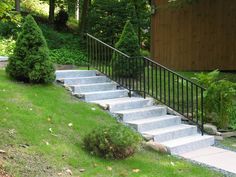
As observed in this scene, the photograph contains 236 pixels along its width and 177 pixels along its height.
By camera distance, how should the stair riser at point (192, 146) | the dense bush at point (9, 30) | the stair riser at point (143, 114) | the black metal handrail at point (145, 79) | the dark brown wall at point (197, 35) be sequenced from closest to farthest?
1. the stair riser at point (192, 146)
2. the stair riser at point (143, 114)
3. the black metal handrail at point (145, 79)
4. the dark brown wall at point (197, 35)
5. the dense bush at point (9, 30)

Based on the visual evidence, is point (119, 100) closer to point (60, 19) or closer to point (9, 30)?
point (9, 30)

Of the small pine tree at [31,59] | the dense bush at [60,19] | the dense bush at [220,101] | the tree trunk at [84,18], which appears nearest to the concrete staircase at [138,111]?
the dense bush at [220,101]

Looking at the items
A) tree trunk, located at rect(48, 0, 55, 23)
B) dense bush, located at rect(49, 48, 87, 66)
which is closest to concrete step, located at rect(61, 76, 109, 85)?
dense bush, located at rect(49, 48, 87, 66)

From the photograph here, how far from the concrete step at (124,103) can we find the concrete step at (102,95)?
0.18 m

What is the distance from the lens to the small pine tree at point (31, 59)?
8.88 meters

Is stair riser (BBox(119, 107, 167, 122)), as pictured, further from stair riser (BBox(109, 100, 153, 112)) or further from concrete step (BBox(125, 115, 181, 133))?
stair riser (BBox(109, 100, 153, 112))

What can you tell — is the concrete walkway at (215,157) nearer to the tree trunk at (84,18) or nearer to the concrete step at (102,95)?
the concrete step at (102,95)

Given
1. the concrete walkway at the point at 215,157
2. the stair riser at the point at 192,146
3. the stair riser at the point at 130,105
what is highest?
the stair riser at the point at 130,105

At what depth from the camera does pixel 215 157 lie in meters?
7.60

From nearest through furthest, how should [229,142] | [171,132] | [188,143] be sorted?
[188,143], [171,132], [229,142]

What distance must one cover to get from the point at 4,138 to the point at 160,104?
3.99m

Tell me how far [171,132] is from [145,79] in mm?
2226

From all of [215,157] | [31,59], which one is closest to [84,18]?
[31,59]

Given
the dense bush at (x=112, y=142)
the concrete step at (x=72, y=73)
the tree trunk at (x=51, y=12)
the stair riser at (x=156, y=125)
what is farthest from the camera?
the tree trunk at (x=51, y=12)
